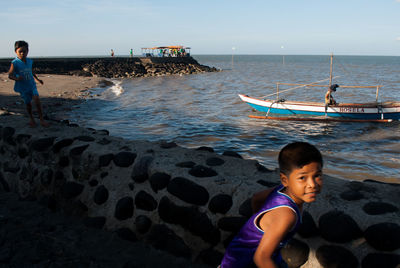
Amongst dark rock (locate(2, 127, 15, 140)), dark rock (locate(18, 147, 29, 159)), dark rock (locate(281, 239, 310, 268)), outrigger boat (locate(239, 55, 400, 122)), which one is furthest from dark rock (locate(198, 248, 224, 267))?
outrigger boat (locate(239, 55, 400, 122))

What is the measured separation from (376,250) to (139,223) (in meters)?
2.07

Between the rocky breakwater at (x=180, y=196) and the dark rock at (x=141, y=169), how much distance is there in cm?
1

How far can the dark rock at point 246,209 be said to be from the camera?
273 centimetres

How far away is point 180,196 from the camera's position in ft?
10.1

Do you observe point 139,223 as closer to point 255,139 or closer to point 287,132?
point 255,139

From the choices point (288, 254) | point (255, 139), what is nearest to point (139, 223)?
point (288, 254)

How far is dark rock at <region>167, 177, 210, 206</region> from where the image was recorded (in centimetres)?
301

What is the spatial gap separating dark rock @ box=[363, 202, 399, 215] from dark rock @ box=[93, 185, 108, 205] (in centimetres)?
253

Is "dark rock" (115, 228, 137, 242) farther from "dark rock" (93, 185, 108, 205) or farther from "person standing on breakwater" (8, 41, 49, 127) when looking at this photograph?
"person standing on breakwater" (8, 41, 49, 127)

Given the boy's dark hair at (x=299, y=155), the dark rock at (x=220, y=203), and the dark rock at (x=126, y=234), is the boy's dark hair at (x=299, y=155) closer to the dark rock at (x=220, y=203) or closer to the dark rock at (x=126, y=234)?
the dark rock at (x=220, y=203)

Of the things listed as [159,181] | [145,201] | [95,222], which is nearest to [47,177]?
[95,222]

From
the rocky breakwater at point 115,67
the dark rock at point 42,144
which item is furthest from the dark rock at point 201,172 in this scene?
the rocky breakwater at point 115,67

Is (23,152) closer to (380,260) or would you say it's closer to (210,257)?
(210,257)

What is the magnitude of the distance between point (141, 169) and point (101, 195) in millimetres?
559
